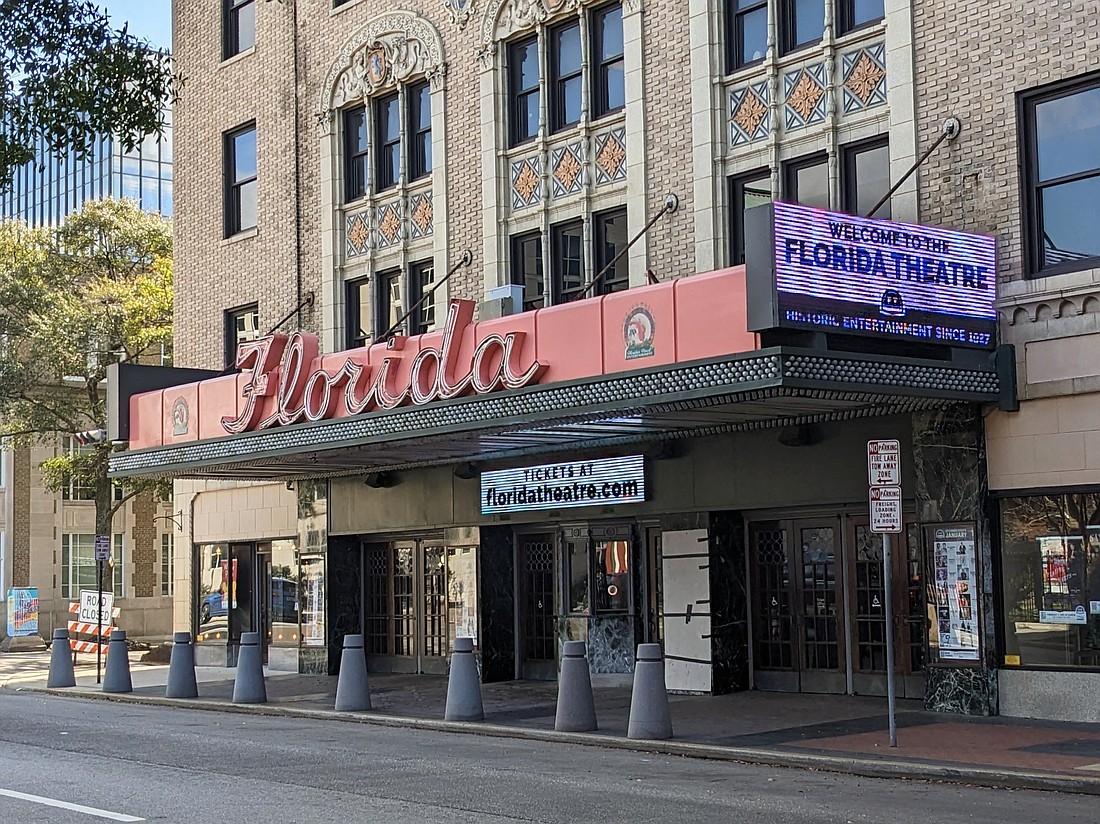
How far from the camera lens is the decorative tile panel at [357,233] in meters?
26.5

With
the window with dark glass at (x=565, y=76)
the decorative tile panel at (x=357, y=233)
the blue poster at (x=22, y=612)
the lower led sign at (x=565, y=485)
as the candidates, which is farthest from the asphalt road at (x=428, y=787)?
the blue poster at (x=22, y=612)

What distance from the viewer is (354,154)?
1064 inches

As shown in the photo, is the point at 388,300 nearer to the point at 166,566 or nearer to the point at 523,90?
the point at 523,90

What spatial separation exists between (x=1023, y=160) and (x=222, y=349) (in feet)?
57.5

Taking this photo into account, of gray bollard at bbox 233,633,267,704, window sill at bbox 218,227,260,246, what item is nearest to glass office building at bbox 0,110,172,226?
window sill at bbox 218,227,260,246

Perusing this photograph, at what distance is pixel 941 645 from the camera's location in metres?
17.7

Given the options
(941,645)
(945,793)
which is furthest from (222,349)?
(945,793)

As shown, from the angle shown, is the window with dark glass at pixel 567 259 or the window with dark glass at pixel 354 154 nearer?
the window with dark glass at pixel 567 259

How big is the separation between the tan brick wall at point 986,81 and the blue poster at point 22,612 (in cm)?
3334

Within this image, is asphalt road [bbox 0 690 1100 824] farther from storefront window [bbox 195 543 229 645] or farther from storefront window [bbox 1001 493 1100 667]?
storefront window [bbox 195 543 229 645]

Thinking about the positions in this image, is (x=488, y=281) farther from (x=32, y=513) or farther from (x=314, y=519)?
(x=32, y=513)

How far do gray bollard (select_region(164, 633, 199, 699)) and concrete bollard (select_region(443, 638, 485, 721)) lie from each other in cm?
635

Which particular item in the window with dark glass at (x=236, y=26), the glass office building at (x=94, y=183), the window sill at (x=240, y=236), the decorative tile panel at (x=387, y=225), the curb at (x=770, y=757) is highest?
the glass office building at (x=94, y=183)

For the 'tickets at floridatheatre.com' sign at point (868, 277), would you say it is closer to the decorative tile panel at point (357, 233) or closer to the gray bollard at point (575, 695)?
the gray bollard at point (575, 695)
